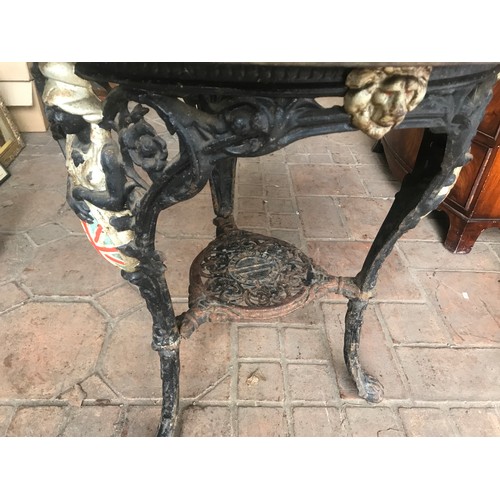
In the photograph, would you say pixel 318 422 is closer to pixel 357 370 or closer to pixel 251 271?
pixel 357 370

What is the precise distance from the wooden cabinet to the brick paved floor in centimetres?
11

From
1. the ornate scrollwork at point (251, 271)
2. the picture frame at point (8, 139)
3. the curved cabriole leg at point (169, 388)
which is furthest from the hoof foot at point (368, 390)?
the picture frame at point (8, 139)

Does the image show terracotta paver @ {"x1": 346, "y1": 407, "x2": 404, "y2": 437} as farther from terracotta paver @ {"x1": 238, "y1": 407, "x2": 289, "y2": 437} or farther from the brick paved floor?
terracotta paver @ {"x1": 238, "y1": 407, "x2": 289, "y2": 437}

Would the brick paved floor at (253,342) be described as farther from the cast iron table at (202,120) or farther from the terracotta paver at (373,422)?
the cast iron table at (202,120)

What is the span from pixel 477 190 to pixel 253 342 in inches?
42.9

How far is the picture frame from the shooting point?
7.68 ft

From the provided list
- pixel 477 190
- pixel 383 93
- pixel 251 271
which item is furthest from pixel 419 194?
pixel 477 190

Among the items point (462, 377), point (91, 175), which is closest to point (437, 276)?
point (462, 377)

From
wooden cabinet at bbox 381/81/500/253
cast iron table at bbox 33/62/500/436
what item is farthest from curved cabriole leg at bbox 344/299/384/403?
wooden cabinet at bbox 381/81/500/253

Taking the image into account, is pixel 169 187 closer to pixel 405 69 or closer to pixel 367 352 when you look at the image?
pixel 405 69

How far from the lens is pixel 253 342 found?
4.77 feet

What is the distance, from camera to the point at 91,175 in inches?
27.7

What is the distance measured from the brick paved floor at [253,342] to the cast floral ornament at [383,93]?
92cm

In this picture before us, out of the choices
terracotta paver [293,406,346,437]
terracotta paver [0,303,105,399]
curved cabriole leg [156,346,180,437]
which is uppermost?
curved cabriole leg [156,346,180,437]
